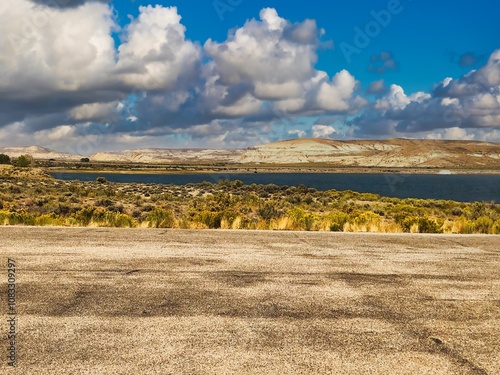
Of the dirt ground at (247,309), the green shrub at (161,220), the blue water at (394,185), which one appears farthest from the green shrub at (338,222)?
the blue water at (394,185)

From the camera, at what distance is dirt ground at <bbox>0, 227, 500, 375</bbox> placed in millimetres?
4770

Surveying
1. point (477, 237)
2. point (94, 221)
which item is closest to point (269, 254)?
point (477, 237)

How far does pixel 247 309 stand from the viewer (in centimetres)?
629

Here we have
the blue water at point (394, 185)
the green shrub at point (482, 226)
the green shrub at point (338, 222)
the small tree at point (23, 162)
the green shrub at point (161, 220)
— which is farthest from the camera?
the small tree at point (23, 162)

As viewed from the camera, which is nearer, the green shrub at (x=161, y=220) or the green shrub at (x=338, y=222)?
the green shrub at (x=161, y=220)

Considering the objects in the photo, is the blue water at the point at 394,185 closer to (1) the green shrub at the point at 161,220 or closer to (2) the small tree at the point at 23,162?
(2) the small tree at the point at 23,162

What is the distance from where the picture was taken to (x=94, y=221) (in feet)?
53.9

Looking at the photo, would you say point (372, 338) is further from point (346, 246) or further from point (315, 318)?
point (346, 246)

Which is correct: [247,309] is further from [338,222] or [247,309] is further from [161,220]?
[338,222]

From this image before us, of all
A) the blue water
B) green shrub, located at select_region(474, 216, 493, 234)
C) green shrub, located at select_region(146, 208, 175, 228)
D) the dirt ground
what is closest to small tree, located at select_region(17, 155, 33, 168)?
the blue water

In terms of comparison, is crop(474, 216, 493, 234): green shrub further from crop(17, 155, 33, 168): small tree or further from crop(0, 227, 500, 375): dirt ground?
crop(17, 155, 33, 168): small tree

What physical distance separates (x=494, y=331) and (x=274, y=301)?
9.68ft

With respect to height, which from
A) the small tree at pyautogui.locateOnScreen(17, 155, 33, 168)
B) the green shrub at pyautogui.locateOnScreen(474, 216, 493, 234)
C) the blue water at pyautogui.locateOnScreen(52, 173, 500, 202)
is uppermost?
the small tree at pyautogui.locateOnScreen(17, 155, 33, 168)

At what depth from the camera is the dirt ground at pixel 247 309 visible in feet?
15.6
